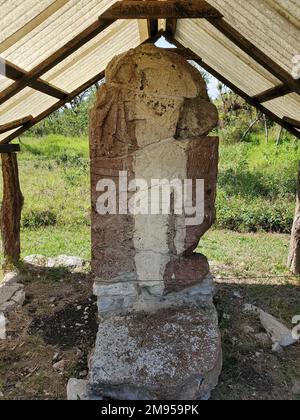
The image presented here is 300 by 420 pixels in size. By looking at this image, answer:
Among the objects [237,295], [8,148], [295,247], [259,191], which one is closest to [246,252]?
[295,247]

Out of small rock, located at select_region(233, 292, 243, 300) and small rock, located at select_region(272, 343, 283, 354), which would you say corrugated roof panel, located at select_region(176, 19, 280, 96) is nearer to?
small rock, located at select_region(233, 292, 243, 300)

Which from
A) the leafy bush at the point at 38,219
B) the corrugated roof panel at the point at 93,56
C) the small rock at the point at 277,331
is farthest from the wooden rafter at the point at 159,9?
the leafy bush at the point at 38,219

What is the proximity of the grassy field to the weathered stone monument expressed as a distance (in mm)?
2274

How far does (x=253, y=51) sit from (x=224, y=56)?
111 cm

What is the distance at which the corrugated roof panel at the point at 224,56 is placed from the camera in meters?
4.07

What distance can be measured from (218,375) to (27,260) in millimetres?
4020

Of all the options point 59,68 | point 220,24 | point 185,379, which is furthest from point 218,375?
point 59,68

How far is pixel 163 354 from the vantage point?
349 cm

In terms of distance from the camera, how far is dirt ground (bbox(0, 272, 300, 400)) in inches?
146

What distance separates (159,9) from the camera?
305 cm

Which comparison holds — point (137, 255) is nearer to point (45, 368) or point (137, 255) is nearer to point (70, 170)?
point (45, 368)

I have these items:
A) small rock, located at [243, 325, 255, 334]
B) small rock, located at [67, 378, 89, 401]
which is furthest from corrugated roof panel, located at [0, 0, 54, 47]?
small rock, located at [243, 325, 255, 334]

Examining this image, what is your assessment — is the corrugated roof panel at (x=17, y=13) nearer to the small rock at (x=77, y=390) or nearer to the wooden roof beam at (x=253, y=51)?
the wooden roof beam at (x=253, y=51)

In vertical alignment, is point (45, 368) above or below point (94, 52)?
below
